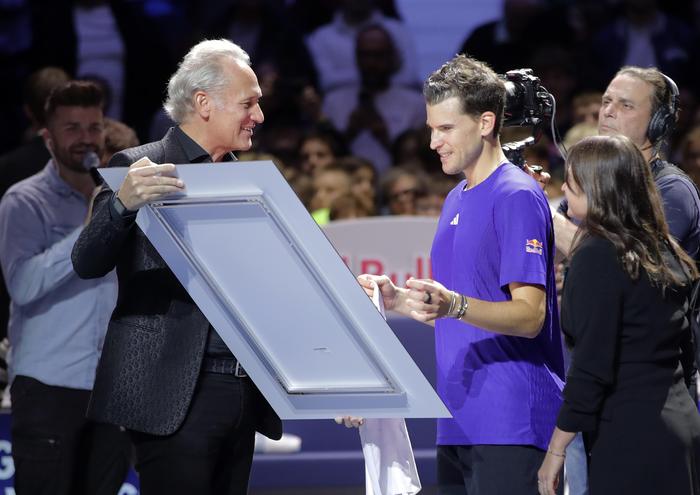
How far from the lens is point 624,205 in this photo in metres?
3.06

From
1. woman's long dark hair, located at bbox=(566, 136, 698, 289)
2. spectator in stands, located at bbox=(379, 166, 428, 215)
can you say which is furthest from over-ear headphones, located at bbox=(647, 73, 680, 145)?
spectator in stands, located at bbox=(379, 166, 428, 215)

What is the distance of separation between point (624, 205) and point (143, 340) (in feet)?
4.17

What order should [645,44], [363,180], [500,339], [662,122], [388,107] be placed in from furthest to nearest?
[645,44] → [388,107] → [363,180] → [662,122] → [500,339]

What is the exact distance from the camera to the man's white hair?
3.39m

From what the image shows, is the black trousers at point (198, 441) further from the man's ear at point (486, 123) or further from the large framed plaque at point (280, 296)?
the man's ear at point (486, 123)

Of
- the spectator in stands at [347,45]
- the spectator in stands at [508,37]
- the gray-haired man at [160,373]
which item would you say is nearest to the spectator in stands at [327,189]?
the spectator in stands at [347,45]

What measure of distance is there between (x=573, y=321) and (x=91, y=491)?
2.18 metres

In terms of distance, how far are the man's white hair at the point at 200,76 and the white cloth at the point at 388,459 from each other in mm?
990

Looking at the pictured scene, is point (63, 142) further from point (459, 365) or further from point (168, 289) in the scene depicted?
point (459, 365)

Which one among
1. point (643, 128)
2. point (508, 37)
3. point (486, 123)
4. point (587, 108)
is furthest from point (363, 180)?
point (486, 123)

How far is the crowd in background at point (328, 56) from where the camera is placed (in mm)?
8008

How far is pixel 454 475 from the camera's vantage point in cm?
328

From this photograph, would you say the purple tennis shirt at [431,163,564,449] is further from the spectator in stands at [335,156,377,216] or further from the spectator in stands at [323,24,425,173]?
the spectator in stands at [323,24,425,173]

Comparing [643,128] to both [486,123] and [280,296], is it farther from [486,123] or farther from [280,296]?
[280,296]
